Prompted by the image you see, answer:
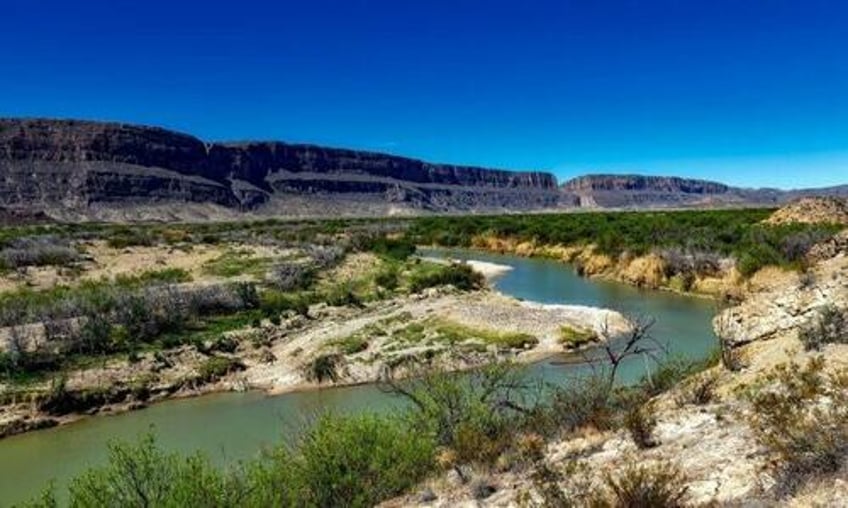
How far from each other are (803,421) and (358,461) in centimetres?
622

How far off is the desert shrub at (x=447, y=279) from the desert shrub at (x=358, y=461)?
92.3ft

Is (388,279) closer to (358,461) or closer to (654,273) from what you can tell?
(654,273)

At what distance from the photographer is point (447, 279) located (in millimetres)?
43625

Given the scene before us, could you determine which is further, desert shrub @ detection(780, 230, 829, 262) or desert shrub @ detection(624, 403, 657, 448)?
desert shrub @ detection(780, 230, 829, 262)

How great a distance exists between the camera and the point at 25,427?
2123 centimetres

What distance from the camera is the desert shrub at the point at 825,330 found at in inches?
539

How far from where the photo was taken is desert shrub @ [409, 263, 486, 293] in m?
42.3

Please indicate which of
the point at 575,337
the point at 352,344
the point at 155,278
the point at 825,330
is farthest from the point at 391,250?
the point at 825,330

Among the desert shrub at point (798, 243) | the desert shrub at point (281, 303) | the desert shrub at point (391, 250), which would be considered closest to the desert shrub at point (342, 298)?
the desert shrub at point (281, 303)

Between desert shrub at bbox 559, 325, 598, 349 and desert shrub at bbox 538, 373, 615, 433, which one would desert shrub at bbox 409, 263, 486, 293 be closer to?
desert shrub at bbox 559, 325, 598, 349

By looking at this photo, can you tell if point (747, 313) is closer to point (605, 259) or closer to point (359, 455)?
point (359, 455)

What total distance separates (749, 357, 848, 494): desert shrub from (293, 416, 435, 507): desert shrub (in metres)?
5.07

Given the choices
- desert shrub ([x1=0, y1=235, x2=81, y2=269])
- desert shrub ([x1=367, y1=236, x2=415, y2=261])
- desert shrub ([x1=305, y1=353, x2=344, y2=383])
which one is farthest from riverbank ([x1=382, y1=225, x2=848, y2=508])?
desert shrub ([x1=367, y1=236, x2=415, y2=261])

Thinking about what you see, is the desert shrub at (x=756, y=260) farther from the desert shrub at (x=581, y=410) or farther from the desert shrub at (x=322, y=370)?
the desert shrub at (x=581, y=410)
